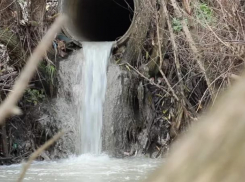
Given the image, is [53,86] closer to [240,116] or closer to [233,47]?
[233,47]

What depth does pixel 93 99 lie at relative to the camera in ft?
29.7

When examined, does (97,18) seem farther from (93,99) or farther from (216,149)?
(216,149)

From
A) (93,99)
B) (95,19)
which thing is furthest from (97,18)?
(93,99)

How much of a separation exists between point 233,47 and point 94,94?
3.21m

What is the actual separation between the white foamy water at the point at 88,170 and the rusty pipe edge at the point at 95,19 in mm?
1971

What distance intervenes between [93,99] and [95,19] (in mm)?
3390

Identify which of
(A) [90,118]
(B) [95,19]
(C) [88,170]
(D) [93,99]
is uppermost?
(B) [95,19]

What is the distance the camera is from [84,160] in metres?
8.25

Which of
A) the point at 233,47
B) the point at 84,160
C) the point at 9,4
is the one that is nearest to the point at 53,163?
the point at 84,160

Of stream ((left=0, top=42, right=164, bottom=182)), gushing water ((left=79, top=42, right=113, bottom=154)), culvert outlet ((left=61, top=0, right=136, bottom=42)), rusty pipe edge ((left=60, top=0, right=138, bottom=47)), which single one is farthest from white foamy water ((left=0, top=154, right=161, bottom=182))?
culvert outlet ((left=61, top=0, right=136, bottom=42))

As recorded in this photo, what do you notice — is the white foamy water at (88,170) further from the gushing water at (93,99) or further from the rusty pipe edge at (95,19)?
the rusty pipe edge at (95,19)

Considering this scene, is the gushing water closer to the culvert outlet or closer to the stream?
the stream

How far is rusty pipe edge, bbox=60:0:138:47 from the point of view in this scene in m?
10.0

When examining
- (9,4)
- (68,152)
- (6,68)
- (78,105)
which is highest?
(9,4)
